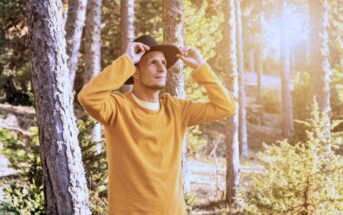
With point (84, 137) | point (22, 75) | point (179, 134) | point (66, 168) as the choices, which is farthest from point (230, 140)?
point (22, 75)

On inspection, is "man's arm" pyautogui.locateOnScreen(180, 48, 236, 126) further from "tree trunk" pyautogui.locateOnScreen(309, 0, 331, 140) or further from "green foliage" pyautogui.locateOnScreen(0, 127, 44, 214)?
"tree trunk" pyautogui.locateOnScreen(309, 0, 331, 140)

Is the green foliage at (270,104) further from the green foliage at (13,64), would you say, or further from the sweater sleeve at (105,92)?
the sweater sleeve at (105,92)

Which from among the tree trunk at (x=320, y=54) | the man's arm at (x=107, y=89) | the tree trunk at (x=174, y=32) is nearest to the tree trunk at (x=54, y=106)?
the man's arm at (x=107, y=89)

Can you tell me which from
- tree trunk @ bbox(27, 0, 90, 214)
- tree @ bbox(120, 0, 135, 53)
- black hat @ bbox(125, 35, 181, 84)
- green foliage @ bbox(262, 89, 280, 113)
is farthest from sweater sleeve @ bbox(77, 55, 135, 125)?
green foliage @ bbox(262, 89, 280, 113)

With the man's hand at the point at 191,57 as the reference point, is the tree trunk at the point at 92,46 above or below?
above

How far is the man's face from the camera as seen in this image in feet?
11.1

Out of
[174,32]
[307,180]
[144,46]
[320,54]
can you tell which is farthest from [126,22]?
[144,46]

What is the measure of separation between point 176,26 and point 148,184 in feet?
15.0

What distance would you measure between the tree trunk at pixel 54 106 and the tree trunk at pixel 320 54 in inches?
251

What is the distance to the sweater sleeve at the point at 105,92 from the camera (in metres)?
3.10

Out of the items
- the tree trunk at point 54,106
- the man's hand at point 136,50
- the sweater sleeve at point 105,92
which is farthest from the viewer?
the tree trunk at point 54,106

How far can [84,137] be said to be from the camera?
793 cm

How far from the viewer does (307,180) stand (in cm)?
625

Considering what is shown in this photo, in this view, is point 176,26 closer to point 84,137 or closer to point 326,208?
point 84,137
